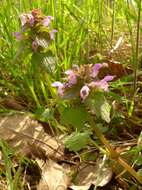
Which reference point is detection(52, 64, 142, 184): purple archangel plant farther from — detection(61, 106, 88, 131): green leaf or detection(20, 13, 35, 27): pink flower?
detection(20, 13, 35, 27): pink flower

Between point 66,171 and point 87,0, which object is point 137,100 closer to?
point 66,171

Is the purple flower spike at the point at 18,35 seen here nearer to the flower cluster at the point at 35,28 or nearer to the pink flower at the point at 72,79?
the flower cluster at the point at 35,28

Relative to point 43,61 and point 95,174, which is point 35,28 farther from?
point 95,174

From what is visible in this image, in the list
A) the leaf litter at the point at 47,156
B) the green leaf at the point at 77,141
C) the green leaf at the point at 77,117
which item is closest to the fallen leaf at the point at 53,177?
the leaf litter at the point at 47,156

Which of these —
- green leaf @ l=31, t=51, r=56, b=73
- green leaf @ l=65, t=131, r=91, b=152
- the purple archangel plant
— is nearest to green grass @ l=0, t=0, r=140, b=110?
green leaf @ l=31, t=51, r=56, b=73

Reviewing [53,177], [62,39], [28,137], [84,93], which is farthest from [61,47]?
[84,93]
